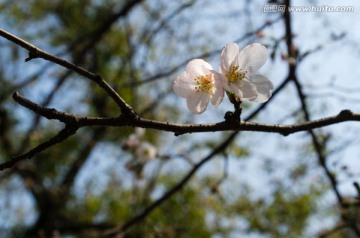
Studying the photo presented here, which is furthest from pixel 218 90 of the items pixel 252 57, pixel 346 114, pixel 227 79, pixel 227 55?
pixel 346 114

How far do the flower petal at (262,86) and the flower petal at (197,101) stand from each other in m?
0.18

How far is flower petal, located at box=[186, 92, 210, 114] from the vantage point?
1449 millimetres

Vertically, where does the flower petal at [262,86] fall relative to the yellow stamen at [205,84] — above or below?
below

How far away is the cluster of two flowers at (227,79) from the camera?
4.51 ft

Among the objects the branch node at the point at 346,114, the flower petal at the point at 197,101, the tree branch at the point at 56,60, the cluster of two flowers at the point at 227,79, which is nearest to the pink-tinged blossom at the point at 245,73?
the cluster of two flowers at the point at 227,79

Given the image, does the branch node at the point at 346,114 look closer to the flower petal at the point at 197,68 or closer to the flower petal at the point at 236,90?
the flower petal at the point at 236,90

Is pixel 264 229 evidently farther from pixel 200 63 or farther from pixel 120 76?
pixel 200 63

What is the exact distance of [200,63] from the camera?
1471 millimetres

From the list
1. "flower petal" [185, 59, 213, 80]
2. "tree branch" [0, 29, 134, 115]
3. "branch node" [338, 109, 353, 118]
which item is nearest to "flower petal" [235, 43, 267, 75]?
"flower petal" [185, 59, 213, 80]

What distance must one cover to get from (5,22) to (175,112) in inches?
134

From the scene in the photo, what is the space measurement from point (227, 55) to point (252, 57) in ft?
0.48

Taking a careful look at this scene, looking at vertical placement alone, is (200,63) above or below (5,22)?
below

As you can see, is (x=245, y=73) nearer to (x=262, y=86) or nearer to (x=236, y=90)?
(x=262, y=86)

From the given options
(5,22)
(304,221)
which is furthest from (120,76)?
(304,221)
